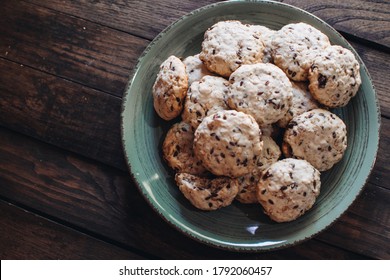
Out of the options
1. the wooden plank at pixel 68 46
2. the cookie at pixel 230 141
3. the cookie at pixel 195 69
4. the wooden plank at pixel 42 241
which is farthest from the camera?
the wooden plank at pixel 68 46

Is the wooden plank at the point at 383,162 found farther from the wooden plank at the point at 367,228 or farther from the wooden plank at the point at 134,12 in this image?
the wooden plank at the point at 134,12

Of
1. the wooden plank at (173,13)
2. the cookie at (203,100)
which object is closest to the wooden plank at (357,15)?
the wooden plank at (173,13)

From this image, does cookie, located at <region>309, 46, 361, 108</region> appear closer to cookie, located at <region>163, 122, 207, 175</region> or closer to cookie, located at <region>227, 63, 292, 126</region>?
cookie, located at <region>227, 63, 292, 126</region>

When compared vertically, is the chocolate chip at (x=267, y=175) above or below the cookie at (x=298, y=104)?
below

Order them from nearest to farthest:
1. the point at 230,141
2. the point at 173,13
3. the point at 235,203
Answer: the point at 230,141 → the point at 235,203 → the point at 173,13

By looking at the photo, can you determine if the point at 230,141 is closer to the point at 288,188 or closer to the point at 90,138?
the point at 288,188

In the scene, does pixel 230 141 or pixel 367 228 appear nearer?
pixel 230 141

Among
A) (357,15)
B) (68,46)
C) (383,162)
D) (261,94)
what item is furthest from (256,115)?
(68,46)
